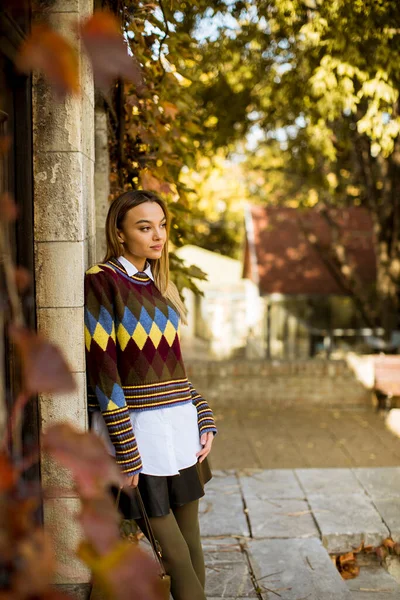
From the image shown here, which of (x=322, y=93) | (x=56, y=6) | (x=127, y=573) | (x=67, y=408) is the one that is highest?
(x=322, y=93)

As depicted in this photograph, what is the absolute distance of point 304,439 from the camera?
7242mm

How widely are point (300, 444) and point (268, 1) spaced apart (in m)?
4.62

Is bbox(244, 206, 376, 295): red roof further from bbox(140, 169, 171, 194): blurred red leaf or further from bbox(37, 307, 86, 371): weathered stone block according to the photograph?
bbox(37, 307, 86, 371): weathered stone block

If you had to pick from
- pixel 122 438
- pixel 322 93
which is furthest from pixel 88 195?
pixel 322 93

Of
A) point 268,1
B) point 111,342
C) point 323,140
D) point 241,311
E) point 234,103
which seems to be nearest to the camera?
point 111,342

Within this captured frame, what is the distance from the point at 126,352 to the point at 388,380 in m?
6.55

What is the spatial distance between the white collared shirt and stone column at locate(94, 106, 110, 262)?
872 millimetres

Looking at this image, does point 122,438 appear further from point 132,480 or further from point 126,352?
point 126,352

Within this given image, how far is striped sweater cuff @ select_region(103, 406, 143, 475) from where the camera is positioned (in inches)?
91.0

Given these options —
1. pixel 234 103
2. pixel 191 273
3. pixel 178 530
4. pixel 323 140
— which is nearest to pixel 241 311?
pixel 234 103

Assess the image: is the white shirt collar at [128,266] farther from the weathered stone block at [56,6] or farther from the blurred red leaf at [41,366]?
the blurred red leaf at [41,366]

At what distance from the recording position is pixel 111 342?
239 cm

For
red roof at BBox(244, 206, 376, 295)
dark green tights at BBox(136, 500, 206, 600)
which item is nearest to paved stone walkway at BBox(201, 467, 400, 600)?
dark green tights at BBox(136, 500, 206, 600)

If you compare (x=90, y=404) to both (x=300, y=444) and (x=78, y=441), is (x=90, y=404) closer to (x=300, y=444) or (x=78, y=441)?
(x=78, y=441)
